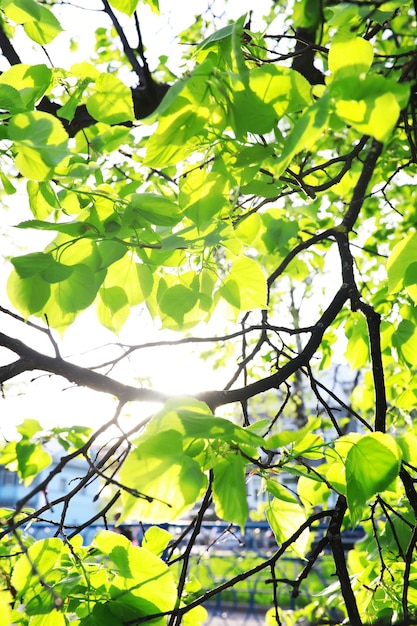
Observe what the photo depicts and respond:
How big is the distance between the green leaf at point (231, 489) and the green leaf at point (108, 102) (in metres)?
0.47

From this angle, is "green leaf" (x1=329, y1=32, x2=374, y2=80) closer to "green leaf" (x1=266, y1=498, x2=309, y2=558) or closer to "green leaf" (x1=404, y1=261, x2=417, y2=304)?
"green leaf" (x1=404, y1=261, x2=417, y2=304)

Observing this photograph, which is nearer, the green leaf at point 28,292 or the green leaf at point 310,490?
the green leaf at point 28,292

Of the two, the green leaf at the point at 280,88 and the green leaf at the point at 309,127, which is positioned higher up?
the green leaf at the point at 280,88

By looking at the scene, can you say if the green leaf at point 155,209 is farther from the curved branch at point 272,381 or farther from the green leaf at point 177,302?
the curved branch at point 272,381

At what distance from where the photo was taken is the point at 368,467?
2.11 feet

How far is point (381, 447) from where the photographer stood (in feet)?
2.10

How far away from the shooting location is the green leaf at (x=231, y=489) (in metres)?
0.56

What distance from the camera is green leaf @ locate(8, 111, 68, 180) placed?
0.56 meters

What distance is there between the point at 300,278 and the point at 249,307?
1.02m

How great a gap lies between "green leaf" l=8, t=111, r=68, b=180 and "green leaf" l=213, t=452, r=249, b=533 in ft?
1.22

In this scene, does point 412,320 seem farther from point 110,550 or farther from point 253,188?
point 110,550

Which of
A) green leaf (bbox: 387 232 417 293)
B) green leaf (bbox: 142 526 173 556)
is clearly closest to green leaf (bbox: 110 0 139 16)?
green leaf (bbox: 387 232 417 293)

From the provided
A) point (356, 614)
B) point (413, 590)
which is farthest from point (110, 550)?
point (413, 590)

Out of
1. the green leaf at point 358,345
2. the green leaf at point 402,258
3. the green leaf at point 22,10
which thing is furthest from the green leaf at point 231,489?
the green leaf at point 358,345
